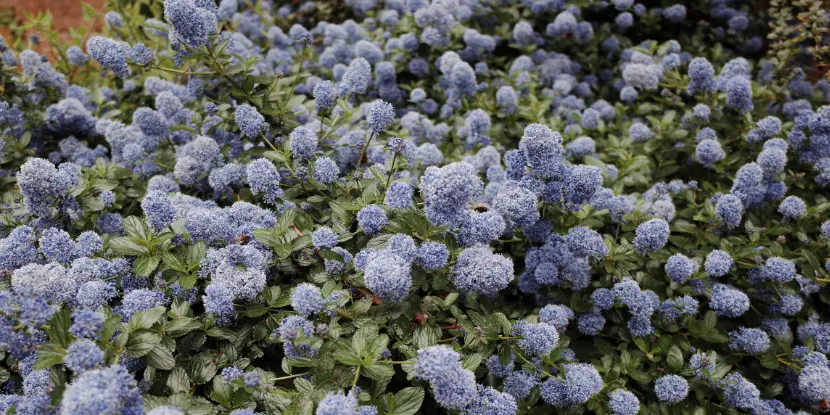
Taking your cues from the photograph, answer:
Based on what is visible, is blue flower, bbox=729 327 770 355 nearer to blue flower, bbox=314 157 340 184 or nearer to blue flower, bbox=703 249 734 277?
blue flower, bbox=703 249 734 277

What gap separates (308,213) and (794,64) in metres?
4.36

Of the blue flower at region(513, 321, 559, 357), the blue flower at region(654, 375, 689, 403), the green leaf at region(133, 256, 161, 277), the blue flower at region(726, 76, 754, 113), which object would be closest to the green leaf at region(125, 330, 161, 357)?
the green leaf at region(133, 256, 161, 277)

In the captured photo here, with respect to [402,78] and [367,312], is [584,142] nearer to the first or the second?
[402,78]

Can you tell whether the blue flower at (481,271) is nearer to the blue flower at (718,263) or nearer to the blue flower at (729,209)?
the blue flower at (718,263)

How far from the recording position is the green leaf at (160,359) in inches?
78.0

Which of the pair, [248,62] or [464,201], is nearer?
[464,201]

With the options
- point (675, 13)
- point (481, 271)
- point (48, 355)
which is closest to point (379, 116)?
point (481, 271)

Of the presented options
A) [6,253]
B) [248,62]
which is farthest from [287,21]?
[6,253]

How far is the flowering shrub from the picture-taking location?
199cm

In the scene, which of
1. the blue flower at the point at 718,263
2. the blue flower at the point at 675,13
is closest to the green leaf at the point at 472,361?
the blue flower at the point at 718,263

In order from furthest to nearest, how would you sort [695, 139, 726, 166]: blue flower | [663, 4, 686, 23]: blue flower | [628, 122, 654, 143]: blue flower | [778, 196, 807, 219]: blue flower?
[663, 4, 686, 23]: blue flower
[628, 122, 654, 143]: blue flower
[695, 139, 726, 166]: blue flower
[778, 196, 807, 219]: blue flower

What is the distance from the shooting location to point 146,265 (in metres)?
2.21

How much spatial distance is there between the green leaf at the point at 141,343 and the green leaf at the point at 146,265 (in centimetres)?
29

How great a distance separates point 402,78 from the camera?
4.73 meters
